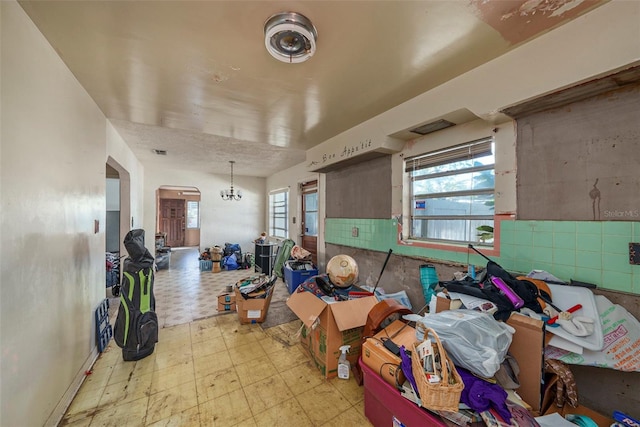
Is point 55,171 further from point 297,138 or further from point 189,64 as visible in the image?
point 297,138

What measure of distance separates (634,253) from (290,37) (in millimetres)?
2436

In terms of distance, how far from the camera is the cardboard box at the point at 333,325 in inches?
Answer: 78.9

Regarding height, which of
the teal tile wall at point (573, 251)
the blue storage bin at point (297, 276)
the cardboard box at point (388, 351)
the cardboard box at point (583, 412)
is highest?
the teal tile wall at point (573, 251)

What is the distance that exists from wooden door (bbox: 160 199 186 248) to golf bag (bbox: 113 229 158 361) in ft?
30.4

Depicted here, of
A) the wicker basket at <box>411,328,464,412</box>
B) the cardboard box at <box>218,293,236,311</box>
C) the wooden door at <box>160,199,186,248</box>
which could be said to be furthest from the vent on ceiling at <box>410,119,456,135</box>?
the wooden door at <box>160,199,186,248</box>

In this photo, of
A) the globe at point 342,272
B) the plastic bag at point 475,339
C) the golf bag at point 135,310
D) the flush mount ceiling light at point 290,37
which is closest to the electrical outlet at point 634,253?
the plastic bag at point 475,339

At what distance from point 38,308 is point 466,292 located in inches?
110

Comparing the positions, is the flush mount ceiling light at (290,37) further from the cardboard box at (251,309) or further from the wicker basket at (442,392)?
the cardboard box at (251,309)

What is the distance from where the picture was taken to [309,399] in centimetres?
180

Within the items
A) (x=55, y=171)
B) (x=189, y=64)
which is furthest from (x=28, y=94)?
(x=189, y=64)

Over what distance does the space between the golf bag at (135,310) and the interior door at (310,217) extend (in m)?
3.02

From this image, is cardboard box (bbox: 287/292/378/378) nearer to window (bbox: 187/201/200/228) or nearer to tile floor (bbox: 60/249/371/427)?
tile floor (bbox: 60/249/371/427)

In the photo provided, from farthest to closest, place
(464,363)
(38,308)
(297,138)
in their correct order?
(297,138), (38,308), (464,363)

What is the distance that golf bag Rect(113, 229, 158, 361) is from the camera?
7.32ft
